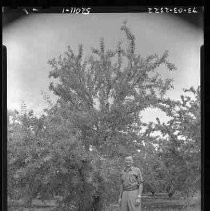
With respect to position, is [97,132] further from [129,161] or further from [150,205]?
[150,205]

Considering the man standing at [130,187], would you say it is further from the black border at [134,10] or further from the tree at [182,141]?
the black border at [134,10]

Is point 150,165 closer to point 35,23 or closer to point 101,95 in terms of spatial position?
point 101,95

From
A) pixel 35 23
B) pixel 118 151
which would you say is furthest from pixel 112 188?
pixel 35 23

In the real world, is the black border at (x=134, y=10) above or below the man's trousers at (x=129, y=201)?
above

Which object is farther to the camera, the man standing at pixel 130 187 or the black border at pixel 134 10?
the man standing at pixel 130 187

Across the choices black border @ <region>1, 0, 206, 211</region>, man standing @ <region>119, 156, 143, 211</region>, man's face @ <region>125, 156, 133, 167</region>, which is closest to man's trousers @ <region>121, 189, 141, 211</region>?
man standing @ <region>119, 156, 143, 211</region>

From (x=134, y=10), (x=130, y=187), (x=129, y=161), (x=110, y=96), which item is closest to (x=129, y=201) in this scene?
(x=130, y=187)

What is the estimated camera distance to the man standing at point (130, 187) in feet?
9.25

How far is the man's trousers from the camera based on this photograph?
2791mm

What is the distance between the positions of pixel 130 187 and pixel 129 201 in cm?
10

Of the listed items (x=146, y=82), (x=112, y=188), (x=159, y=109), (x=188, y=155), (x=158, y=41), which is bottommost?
(x=112, y=188)

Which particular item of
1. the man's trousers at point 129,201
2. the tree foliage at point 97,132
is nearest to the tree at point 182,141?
the tree foliage at point 97,132

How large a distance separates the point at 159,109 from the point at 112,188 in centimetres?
61

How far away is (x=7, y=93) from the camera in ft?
8.43
